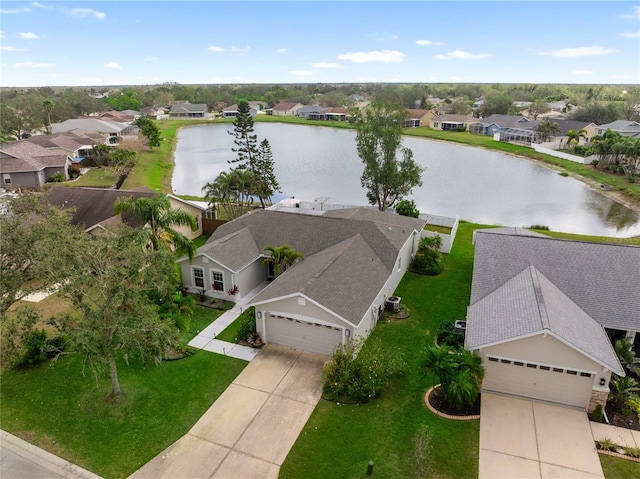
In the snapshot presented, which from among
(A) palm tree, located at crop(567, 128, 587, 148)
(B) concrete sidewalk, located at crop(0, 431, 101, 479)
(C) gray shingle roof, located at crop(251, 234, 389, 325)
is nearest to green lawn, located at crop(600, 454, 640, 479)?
(C) gray shingle roof, located at crop(251, 234, 389, 325)

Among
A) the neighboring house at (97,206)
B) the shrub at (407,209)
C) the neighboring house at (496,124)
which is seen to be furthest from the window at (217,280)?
the neighboring house at (496,124)

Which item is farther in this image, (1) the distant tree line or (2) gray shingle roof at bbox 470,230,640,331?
(1) the distant tree line

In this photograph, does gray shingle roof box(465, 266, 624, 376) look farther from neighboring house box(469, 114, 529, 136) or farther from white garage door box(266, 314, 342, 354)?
neighboring house box(469, 114, 529, 136)

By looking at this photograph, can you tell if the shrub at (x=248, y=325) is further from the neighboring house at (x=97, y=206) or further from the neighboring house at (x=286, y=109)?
the neighboring house at (x=286, y=109)

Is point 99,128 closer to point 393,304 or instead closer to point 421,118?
point 393,304

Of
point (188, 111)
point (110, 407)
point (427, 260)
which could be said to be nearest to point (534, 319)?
point (427, 260)
